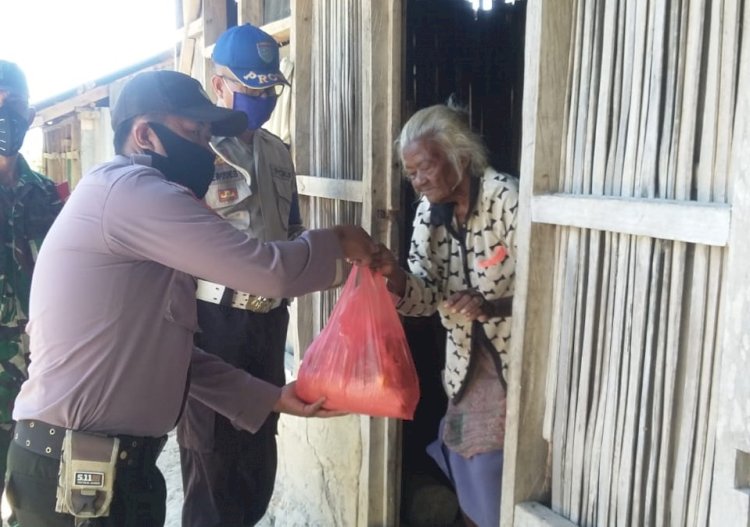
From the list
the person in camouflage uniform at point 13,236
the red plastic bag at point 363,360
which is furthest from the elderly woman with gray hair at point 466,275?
the person in camouflage uniform at point 13,236

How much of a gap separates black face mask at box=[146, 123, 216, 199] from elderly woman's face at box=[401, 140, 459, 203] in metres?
0.76

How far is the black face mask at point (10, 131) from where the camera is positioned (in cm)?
287

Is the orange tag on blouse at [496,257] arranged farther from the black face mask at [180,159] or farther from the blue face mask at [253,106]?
the blue face mask at [253,106]

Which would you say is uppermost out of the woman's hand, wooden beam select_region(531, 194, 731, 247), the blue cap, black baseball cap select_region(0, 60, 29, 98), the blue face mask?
the blue cap

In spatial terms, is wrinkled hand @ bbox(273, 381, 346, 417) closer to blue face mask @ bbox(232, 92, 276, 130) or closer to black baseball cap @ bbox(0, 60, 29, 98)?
blue face mask @ bbox(232, 92, 276, 130)

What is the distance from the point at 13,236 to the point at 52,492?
137cm

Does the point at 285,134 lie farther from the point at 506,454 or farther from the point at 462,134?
the point at 506,454

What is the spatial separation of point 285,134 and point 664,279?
2.82 metres

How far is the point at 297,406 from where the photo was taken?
236cm

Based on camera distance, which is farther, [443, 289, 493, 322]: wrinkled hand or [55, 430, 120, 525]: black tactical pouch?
[443, 289, 493, 322]: wrinkled hand

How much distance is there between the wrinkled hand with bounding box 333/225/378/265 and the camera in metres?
2.26

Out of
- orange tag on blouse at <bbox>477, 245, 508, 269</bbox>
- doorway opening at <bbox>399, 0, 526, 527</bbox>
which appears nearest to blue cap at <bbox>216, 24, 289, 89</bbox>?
doorway opening at <bbox>399, 0, 526, 527</bbox>

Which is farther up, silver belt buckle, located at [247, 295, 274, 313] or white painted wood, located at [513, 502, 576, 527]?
silver belt buckle, located at [247, 295, 274, 313]

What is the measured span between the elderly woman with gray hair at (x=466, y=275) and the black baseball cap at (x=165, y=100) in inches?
29.9
